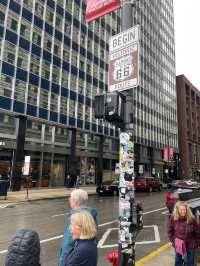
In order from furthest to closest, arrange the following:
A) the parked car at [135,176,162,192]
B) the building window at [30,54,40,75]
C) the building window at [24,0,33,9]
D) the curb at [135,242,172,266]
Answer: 1. the parked car at [135,176,162,192]
2. the building window at [30,54,40,75]
3. the building window at [24,0,33,9]
4. the curb at [135,242,172,266]

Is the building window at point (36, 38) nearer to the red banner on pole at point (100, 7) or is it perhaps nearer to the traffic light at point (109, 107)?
the red banner on pole at point (100, 7)

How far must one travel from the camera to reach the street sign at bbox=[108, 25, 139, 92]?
17.9 feet

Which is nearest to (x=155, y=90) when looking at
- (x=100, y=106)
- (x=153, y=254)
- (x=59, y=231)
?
(x=59, y=231)

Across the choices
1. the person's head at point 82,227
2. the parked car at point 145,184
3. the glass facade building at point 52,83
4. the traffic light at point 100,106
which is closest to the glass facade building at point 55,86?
the glass facade building at point 52,83

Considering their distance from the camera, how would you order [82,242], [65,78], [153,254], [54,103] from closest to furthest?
[82,242] < [153,254] < [54,103] < [65,78]

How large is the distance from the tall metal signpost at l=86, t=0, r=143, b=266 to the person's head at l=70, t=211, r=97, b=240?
4.62ft

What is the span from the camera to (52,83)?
119 ft

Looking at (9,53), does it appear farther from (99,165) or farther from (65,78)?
(99,165)

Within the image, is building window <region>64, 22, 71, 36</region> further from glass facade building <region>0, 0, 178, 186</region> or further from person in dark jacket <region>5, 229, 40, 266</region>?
person in dark jacket <region>5, 229, 40, 266</region>

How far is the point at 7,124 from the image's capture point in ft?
98.5

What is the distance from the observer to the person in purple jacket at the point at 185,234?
5.95m

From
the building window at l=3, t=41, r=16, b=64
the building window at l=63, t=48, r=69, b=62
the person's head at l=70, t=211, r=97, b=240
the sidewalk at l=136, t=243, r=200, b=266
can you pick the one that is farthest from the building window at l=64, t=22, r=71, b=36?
the person's head at l=70, t=211, r=97, b=240

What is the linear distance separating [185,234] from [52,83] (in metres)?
32.2

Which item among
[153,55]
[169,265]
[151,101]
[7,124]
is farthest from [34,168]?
[153,55]
